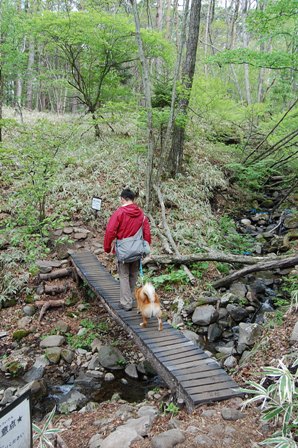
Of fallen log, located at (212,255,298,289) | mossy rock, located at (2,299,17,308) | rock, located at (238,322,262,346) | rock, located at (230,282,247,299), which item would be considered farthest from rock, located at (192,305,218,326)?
mossy rock, located at (2,299,17,308)

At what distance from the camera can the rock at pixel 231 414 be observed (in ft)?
10.8

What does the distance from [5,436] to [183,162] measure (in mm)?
11320

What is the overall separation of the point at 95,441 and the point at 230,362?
97.2 inches

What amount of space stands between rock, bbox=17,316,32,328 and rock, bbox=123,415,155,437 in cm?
353

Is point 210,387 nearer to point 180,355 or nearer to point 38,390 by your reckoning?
point 180,355

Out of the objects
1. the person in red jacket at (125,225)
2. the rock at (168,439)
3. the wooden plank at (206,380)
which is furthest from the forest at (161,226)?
the person in red jacket at (125,225)

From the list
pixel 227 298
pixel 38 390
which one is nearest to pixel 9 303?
pixel 38 390

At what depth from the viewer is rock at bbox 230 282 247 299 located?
737cm

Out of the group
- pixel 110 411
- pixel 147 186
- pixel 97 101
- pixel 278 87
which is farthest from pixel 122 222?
pixel 278 87

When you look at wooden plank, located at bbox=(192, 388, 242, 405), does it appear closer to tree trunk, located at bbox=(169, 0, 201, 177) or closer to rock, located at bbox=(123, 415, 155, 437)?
rock, located at bbox=(123, 415, 155, 437)

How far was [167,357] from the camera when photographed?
441 centimetres

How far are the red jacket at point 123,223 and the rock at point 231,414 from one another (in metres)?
2.78

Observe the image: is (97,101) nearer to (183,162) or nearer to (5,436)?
(183,162)

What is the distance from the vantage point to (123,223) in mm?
5348
